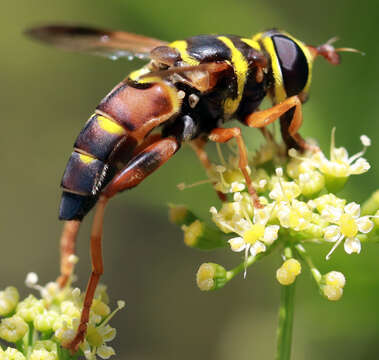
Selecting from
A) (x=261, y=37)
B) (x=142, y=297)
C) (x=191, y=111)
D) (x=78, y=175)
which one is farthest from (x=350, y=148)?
(x=142, y=297)

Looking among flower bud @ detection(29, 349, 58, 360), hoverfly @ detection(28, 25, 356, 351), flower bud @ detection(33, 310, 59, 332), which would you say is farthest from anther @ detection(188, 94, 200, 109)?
flower bud @ detection(29, 349, 58, 360)

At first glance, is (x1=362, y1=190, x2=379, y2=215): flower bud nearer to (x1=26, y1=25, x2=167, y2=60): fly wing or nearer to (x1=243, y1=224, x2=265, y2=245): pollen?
(x1=243, y1=224, x2=265, y2=245): pollen

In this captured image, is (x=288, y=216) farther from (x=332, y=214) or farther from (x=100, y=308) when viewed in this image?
(x=100, y=308)

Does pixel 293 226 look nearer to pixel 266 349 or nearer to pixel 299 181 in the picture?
pixel 299 181

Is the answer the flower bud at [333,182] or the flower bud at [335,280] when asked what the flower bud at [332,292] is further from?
the flower bud at [333,182]

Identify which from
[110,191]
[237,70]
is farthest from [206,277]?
[237,70]
